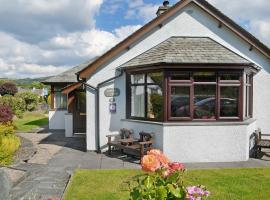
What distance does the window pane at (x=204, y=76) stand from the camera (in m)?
12.2

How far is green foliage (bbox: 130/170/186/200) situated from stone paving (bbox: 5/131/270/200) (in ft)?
11.6

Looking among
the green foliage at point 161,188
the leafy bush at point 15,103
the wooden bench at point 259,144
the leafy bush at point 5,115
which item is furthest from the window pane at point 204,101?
the leafy bush at point 15,103

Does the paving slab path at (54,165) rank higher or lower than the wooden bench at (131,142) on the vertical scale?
lower

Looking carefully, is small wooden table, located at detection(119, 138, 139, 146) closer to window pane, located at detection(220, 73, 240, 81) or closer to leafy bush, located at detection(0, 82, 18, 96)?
window pane, located at detection(220, 73, 240, 81)

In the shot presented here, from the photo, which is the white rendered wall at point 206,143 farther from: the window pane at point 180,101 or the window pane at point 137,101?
the window pane at point 137,101

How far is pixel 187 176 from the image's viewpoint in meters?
9.88

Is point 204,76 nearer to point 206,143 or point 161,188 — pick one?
point 206,143

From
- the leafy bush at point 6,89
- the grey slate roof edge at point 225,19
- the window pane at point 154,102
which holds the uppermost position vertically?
the grey slate roof edge at point 225,19

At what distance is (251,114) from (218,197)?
24.6 ft

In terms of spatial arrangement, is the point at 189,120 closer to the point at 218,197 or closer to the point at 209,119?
the point at 209,119

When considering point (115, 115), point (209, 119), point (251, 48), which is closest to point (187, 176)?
point (209, 119)

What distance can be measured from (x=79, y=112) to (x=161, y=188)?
15.6 m

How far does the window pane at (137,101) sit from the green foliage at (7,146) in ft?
16.3

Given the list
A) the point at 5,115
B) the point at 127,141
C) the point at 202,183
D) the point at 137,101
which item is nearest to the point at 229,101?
A: the point at 137,101
